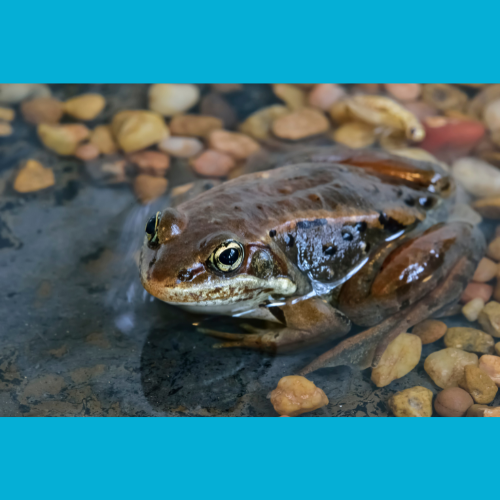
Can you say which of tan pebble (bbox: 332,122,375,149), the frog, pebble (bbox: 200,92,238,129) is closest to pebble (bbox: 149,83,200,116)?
pebble (bbox: 200,92,238,129)

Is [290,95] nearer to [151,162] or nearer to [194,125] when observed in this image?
[194,125]

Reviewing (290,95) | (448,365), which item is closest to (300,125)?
(290,95)

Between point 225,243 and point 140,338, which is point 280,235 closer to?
point 225,243

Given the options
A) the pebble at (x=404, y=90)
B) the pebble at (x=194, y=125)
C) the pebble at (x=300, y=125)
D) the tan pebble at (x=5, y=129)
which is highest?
the pebble at (x=404, y=90)

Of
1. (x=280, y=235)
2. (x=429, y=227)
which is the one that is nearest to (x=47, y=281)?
(x=280, y=235)

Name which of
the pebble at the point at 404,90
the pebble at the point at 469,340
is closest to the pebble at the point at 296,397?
the pebble at the point at 469,340

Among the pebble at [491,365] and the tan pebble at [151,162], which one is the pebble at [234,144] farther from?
the pebble at [491,365]
